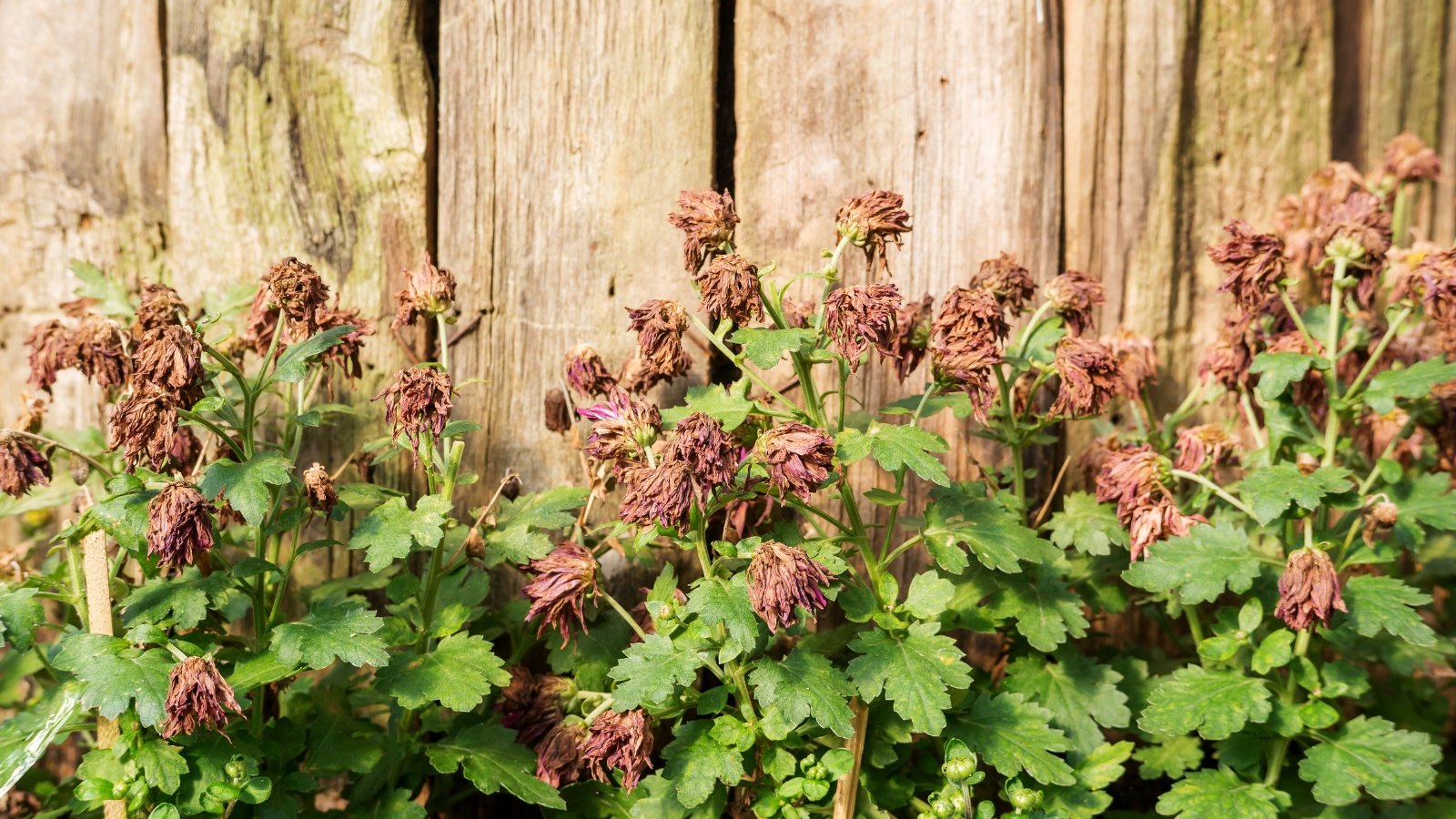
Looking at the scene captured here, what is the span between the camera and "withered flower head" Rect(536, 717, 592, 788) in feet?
6.96

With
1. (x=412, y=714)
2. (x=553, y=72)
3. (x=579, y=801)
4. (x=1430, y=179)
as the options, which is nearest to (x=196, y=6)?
(x=553, y=72)

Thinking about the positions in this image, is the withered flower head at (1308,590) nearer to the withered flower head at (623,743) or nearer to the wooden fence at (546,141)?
the wooden fence at (546,141)

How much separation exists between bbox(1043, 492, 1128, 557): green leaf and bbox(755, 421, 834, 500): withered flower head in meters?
0.75

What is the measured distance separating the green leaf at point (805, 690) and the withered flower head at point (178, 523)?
0.98 m

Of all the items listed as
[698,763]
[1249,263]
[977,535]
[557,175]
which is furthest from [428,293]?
[1249,263]

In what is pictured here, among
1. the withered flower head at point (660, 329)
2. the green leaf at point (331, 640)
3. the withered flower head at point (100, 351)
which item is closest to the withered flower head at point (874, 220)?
the withered flower head at point (660, 329)

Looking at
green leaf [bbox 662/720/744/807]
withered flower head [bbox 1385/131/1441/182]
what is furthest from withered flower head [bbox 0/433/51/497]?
withered flower head [bbox 1385/131/1441/182]

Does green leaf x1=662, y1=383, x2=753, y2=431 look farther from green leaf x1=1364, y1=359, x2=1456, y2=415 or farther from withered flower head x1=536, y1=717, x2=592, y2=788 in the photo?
green leaf x1=1364, y1=359, x2=1456, y2=415

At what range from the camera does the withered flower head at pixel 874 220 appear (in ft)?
6.81

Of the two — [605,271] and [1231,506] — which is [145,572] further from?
[1231,506]

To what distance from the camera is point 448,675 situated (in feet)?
6.86

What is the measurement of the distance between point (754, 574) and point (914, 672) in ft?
1.16

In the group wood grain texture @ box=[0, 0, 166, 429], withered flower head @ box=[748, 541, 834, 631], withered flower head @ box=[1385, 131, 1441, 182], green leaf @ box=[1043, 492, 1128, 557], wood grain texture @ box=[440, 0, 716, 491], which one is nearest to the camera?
withered flower head @ box=[748, 541, 834, 631]

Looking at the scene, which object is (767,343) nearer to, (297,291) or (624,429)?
(624,429)
